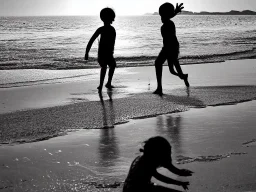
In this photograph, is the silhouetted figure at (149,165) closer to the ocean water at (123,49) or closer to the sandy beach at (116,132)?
the sandy beach at (116,132)

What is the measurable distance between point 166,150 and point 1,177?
2.01 meters

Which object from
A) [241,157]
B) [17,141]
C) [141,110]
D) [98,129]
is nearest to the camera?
[241,157]

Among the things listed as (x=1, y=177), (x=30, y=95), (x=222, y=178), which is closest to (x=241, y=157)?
(x=222, y=178)

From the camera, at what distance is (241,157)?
485 centimetres

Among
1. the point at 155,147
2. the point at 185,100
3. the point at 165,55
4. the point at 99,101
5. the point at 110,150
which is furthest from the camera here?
the point at 165,55

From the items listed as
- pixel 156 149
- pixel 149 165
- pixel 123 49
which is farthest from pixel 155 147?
pixel 123 49

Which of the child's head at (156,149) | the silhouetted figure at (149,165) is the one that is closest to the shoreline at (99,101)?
the silhouetted figure at (149,165)

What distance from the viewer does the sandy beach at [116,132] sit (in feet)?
14.2

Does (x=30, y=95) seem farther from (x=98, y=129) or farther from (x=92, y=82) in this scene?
(x=98, y=129)

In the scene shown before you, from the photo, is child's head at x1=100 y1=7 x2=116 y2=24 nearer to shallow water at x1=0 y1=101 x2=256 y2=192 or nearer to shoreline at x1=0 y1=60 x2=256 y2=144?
shoreline at x1=0 y1=60 x2=256 y2=144

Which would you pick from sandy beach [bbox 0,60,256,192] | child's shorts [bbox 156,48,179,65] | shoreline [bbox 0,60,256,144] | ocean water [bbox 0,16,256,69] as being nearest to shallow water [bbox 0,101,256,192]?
sandy beach [bbox 0,60,256,192]

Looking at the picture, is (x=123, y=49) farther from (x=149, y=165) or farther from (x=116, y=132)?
(x=149, y=165)

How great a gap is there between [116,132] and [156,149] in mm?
3013

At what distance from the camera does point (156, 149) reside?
10.4 ft
